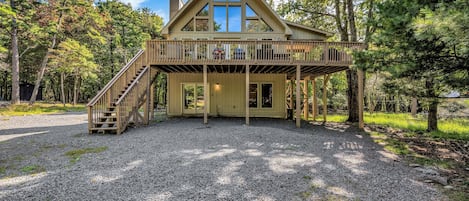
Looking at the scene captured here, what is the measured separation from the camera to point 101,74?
27.7 meters

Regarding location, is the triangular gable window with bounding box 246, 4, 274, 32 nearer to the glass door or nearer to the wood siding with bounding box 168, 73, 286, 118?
the wood siding with bounding box 168, 73, 286, 118

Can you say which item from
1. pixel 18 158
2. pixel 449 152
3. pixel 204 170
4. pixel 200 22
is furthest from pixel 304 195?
pixel 200 22

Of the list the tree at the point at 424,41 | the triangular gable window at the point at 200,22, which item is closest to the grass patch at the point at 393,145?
the tree at the point at 424,41

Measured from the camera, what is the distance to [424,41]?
412 cm

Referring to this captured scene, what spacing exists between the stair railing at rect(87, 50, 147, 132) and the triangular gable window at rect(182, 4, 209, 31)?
380cm

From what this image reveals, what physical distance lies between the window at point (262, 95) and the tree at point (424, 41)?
28.6 ft

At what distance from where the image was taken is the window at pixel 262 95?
46.0 ft

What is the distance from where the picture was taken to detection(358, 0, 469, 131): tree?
326 cm

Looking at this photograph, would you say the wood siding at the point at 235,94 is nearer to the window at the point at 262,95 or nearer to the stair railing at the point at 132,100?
the window at the point at 262,95

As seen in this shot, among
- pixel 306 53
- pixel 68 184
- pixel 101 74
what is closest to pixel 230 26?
pixel 306 53

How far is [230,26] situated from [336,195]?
1136 centimetres

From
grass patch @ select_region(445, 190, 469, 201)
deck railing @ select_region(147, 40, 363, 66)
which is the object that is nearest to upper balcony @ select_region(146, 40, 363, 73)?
deck railing @ select_region(147, 40, 363, 66)

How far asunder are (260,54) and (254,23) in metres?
3.62

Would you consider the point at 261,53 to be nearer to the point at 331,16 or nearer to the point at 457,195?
the point at 331,16
